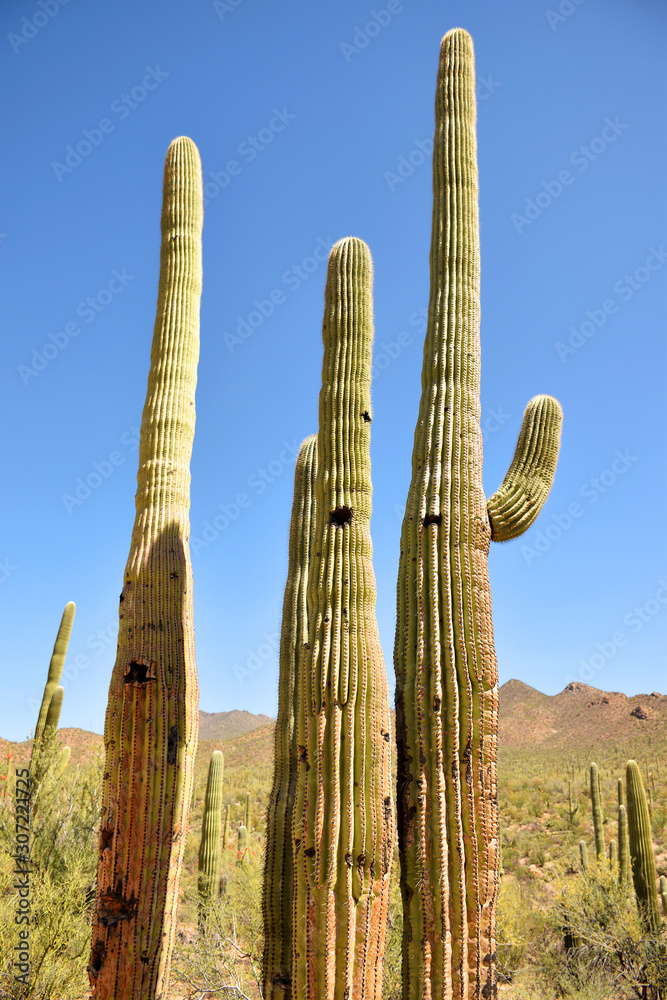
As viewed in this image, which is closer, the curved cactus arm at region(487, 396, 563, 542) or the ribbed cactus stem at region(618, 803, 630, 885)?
the curved cactus arm at region(487, 396, 563, 542)

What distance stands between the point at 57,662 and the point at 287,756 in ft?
25.5

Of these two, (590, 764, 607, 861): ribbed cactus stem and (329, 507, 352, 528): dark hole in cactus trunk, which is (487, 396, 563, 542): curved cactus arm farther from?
(590, 764, 607, 861): ribbed cactus stem

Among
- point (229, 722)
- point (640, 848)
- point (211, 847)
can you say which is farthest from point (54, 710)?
point (229, 722)

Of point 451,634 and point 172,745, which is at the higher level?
point 451,634

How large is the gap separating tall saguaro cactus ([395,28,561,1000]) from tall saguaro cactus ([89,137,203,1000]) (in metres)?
1.75

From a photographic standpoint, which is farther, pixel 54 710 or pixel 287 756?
pixel 54 710

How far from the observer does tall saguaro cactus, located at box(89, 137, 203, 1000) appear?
482 centimetres

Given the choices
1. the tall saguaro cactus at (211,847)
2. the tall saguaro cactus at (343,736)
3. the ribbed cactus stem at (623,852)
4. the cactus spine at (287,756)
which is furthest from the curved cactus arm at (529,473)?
the ribbed cactus stem at (623,852)

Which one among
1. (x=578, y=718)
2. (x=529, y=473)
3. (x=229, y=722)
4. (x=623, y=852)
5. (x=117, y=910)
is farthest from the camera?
(x=229, y=722)

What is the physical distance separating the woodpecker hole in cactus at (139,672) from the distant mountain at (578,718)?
3535 cm

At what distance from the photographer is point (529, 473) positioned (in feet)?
18.3

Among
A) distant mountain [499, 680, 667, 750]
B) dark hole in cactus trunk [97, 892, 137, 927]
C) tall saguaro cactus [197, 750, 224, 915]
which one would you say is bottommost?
dark hole in cactus trunk [97, 892, 137, 927]

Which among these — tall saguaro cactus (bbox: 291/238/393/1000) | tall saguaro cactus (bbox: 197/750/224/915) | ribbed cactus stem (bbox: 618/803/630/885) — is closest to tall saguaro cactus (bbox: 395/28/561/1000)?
tall saguaro cactus (bbox: 291/238/393/1000)

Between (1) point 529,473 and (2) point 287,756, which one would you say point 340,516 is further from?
(2) point 287,756
